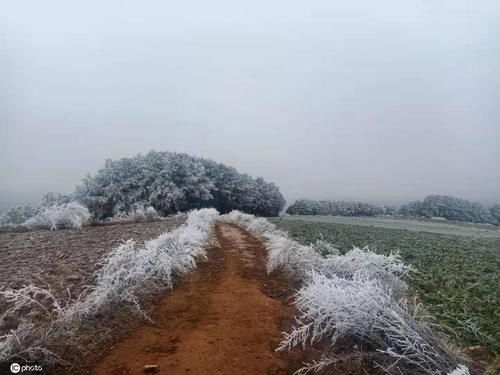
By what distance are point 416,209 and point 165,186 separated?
30.7m

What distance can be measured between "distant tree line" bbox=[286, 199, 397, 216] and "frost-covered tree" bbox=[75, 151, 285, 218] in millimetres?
7802

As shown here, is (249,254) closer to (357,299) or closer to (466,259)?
(466,259)

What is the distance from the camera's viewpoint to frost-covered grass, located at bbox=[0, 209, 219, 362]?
4934 millimetres

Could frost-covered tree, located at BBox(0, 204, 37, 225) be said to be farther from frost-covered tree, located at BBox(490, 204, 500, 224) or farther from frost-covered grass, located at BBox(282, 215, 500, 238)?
frost-covered tree, located at BBox(490, 204, 500, 224)

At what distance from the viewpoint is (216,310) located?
693 cm

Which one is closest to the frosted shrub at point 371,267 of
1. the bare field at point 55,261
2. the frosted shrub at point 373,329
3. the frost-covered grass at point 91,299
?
the frosted shrub at point 373,329

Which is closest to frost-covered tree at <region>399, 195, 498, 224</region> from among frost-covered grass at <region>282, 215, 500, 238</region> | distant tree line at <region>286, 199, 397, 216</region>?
distant tree line at <region>286, 199, 397, 216</region>

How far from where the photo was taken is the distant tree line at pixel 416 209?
167ft

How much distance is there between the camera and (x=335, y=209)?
52.2 m

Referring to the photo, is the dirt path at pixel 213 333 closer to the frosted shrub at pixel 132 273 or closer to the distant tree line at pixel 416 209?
the frosted shrub at pixel 132 273

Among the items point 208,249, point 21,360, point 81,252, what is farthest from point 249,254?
point 21,360

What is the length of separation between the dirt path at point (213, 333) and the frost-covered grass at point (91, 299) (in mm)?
449

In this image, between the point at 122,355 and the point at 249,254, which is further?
the point at 249,254

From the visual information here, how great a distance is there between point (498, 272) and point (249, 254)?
589cm
